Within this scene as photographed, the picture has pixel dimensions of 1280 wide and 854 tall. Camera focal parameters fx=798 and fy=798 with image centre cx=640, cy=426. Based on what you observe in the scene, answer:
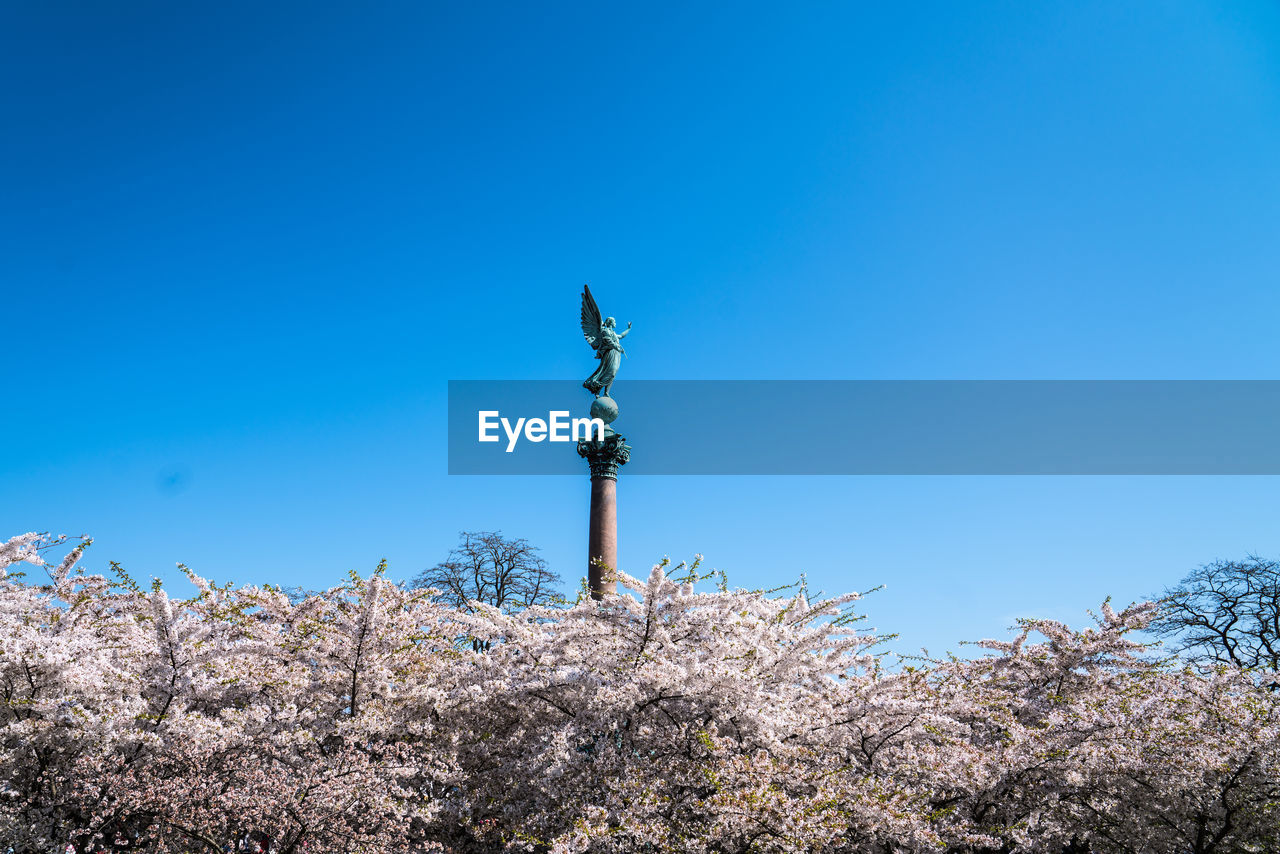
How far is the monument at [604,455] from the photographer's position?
22.7m

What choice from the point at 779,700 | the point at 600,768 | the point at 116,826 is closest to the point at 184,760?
the point at 116,826

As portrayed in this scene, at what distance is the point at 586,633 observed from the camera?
12.5m

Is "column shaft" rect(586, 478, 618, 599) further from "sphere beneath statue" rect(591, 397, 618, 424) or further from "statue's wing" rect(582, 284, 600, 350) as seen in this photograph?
"statue's wing" rect(582, 284, 600, 350)

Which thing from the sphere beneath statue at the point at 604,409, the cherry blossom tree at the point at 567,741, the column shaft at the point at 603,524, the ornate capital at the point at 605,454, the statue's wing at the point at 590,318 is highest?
the statue's wing at the point at 590,318

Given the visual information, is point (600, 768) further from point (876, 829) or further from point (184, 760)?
point (184, 760)

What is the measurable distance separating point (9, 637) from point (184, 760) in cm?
281

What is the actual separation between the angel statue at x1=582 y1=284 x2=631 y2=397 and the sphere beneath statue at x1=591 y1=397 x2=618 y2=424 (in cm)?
46

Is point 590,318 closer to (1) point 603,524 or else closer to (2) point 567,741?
(1) point 603,524

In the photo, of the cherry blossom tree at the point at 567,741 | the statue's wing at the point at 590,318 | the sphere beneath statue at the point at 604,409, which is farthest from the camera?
the statue's wing at the point at 590,318

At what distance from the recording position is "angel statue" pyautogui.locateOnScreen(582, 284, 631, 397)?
2586 cm

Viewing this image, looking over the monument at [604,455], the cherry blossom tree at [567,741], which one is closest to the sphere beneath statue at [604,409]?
the monument at [604,455]

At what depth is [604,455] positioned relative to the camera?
24.0 metres

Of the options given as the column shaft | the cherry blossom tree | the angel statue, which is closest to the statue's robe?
the angel statue

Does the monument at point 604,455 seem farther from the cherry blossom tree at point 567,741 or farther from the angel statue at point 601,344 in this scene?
the cherry blossom tree at point 567,741
